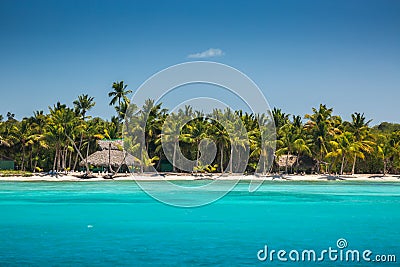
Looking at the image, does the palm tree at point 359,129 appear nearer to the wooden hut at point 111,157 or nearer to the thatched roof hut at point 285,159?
the thatched roof hut at point 285,159

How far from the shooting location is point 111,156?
46500mm

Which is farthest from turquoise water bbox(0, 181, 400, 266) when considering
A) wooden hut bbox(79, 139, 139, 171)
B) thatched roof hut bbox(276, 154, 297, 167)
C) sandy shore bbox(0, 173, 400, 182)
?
thatched roof hut bbox(276, 154, 297, 167)

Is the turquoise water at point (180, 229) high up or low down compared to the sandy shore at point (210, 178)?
down

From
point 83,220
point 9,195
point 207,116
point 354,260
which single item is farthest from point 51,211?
point 207,116

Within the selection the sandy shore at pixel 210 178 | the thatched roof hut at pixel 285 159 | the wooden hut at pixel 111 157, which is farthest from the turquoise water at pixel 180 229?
the thatched roof hut at pixel 285 159

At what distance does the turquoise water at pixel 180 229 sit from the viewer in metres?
13.1

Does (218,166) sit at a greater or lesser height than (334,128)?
lesser

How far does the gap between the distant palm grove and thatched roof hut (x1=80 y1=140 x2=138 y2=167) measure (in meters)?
0.85

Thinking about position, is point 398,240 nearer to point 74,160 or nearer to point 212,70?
point 212,70

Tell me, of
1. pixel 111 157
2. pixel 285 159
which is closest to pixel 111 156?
pixel 111 157

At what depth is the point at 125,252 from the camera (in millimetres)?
13578

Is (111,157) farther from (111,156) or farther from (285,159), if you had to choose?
(285,159)

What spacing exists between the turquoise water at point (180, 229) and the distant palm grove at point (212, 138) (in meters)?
17.3

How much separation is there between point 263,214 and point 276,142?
2604 cm
